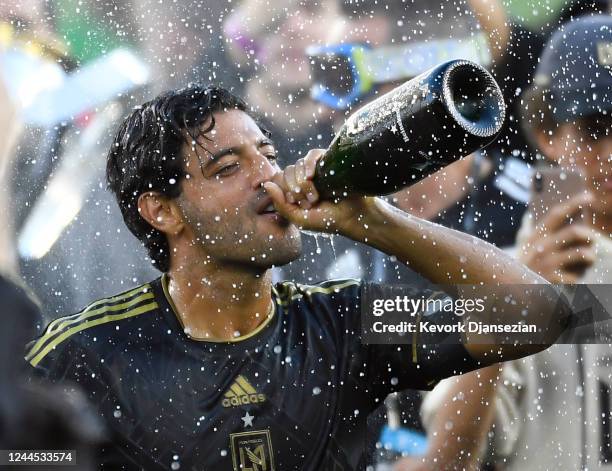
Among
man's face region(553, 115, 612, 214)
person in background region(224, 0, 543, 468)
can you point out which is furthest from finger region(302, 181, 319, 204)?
person in background region(224, 0, 543, 468)

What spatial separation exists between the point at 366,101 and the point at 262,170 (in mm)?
1386

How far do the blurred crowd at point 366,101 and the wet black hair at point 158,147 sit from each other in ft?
1.23

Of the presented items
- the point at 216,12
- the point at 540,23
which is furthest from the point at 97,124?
the point at 540,23

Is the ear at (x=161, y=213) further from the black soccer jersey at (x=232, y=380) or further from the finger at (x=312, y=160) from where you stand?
the finger at (x=312, y=160)

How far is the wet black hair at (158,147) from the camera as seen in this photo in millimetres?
1950

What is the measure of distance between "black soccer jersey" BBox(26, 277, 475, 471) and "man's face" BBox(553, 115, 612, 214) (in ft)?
2.70

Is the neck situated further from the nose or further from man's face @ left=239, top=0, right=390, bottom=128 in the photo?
man's face @ left=239, top=0, right=390, bottom=128

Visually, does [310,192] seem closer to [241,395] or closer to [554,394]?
[241,395]

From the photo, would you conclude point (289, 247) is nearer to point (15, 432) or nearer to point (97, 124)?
point (15, 432)

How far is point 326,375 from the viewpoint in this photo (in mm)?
1785

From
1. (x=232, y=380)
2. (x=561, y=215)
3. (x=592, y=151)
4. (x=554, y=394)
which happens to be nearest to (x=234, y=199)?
(x=232, y=380)

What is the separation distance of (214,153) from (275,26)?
60.8 inches

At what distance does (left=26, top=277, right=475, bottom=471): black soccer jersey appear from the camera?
5.62ft

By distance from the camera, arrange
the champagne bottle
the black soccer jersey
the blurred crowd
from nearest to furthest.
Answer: the champagne bottle
the black soccer jersey
the blurred crowd
